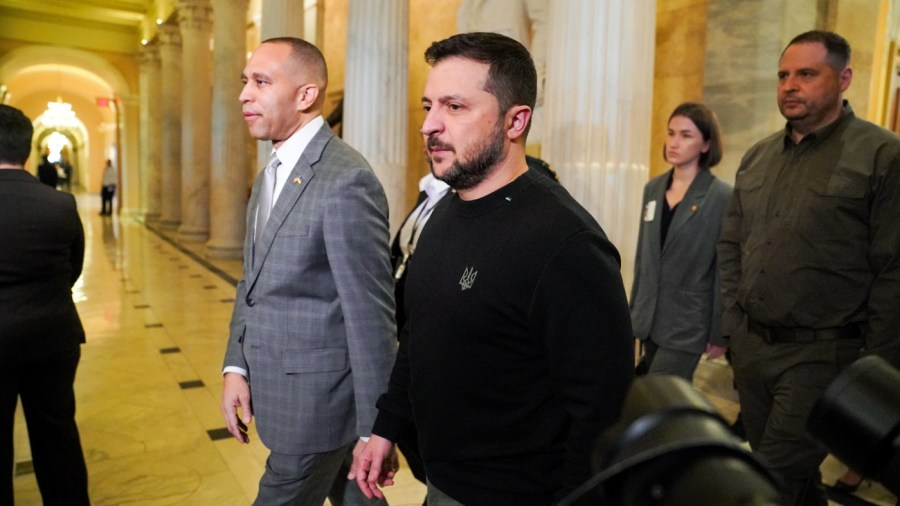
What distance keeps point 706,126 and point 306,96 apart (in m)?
2.07

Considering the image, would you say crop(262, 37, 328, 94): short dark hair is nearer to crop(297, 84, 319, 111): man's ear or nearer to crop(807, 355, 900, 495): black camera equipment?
crop(297, 84, 319, 111): man's ear

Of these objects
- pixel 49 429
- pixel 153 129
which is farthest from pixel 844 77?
pixel 153 129

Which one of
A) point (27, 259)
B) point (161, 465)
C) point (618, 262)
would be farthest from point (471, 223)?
point (161, 465)

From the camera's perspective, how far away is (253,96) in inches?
83.7

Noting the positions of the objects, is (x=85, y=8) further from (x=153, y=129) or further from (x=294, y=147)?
(x=294, y=147)

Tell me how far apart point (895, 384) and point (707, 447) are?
22cm

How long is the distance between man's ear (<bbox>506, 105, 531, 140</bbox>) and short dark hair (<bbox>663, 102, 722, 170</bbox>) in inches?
80.4

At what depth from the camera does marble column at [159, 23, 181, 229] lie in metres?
16.9

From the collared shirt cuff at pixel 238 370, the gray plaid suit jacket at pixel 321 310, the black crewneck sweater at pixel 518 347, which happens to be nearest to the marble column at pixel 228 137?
the collared shirt cuff at pixel 238 370

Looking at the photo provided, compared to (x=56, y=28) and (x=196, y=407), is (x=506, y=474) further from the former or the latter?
(x=56, y=28)

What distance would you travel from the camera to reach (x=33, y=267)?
8.52ft

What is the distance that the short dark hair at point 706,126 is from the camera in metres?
3.30

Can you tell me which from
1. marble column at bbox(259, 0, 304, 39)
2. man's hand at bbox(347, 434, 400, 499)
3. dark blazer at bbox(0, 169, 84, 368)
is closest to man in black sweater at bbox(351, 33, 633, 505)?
man's hand at bbox(347, 434, 400, 499)

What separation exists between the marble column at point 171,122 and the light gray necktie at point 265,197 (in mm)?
16374
